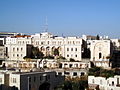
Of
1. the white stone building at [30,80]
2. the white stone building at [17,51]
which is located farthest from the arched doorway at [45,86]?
the white stone building at [17,51]

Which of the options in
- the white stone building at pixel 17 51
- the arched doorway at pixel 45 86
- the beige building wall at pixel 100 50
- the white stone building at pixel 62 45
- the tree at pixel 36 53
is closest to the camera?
the arched doorway at pixel 45 86

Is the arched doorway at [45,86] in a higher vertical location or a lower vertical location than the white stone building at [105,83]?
lower

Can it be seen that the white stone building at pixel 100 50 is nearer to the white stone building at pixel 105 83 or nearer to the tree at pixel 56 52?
the tree at pixel 56 52

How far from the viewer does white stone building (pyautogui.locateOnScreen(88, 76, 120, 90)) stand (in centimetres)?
3780

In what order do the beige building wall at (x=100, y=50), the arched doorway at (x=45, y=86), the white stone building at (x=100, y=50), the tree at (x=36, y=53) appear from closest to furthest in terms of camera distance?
the arched doorway at (x=45, y=86)
the white stone building at (x=100, y=50)
the beige building wall at (x=100, y=50)
the tree at (x=36, y=53)

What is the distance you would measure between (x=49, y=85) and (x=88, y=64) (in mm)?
15079

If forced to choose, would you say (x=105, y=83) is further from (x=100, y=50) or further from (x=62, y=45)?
(x=62, y=45)

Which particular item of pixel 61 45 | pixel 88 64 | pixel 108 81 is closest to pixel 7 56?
pixel 61 45

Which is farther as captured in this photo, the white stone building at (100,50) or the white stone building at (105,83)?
the white stone building at (100,50)

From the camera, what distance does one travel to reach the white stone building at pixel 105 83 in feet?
124

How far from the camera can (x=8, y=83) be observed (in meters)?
37.5

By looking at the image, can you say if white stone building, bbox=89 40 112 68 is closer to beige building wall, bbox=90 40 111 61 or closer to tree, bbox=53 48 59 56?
beige building wall, bbox=90 40 111 61

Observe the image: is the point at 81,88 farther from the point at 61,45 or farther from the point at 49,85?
the point at 61,45

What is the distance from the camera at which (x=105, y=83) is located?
128 feet
